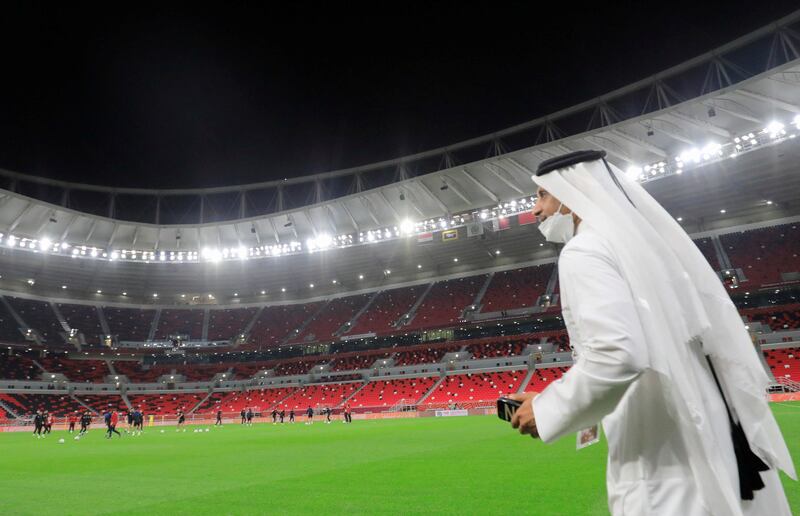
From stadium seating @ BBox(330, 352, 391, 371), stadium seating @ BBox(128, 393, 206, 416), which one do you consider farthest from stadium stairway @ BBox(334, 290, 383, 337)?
stadium seating @ BBox(128, 393, 206, 416)

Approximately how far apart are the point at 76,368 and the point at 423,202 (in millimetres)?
44992

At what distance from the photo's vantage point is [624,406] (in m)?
1.87

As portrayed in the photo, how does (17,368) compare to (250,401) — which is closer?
(17,368)

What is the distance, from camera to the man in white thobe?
1.69 m

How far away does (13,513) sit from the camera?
23.3 feet

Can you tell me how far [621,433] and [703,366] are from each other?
43cm

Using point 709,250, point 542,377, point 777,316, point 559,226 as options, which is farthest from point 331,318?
point 559,226

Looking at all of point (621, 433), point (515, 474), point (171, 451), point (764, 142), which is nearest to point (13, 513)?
point (515, 474)

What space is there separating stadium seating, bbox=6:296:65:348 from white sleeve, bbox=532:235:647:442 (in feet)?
218

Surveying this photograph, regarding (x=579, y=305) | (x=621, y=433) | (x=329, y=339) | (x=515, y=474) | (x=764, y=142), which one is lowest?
(x=515, y=474)

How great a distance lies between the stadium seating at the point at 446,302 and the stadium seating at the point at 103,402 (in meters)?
32.5

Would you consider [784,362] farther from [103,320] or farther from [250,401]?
[103,320]

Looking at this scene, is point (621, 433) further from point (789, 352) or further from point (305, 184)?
point (305, 184)

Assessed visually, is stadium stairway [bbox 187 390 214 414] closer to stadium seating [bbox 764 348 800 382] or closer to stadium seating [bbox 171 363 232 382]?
stadium seating [bbox 171 363 232 382]
